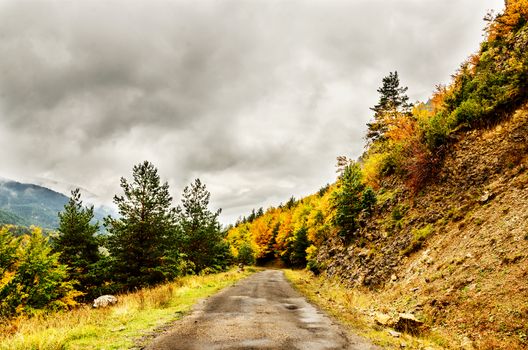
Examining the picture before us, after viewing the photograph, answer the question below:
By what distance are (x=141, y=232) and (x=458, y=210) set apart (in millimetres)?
25313

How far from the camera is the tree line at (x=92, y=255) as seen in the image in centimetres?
2281

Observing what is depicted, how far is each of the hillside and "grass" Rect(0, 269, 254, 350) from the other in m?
8.38

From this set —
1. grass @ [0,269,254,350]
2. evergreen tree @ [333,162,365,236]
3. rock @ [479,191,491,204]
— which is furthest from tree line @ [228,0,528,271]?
Answer: grass @ [0,269,254,350]

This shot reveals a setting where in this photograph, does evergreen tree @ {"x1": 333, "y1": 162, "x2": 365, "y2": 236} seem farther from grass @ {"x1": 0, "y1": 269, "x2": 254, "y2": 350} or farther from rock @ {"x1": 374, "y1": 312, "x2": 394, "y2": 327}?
grass @ {"x1": 0, "y1": 269, "x2": 254, "y2": 350}

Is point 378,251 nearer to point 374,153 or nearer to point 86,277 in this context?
point 374,153

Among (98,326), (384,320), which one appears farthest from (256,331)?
(98,326)

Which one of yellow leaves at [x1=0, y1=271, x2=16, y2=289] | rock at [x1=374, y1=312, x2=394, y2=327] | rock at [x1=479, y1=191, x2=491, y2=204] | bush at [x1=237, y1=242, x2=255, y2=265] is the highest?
rock at [x1=479, y1=191, x2=491, y2=204]

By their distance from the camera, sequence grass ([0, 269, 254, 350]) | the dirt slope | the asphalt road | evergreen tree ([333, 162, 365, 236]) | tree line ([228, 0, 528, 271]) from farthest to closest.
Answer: evergreen tree ([333, 162, 365, 236]) → tree line ([228, 0, 528, 271]) → the dirt slope → the asphalt road → grass ([0, 269, 254, 350])

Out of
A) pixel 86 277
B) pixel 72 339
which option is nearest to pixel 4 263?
pixel 86 277

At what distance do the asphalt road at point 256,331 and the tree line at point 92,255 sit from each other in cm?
1598

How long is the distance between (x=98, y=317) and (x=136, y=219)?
62.3ft

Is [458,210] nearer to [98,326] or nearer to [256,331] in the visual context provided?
[256,331]

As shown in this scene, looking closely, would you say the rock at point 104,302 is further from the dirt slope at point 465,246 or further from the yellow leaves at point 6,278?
the yellow leaves at point 6,278

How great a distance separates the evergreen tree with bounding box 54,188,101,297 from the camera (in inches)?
1282
